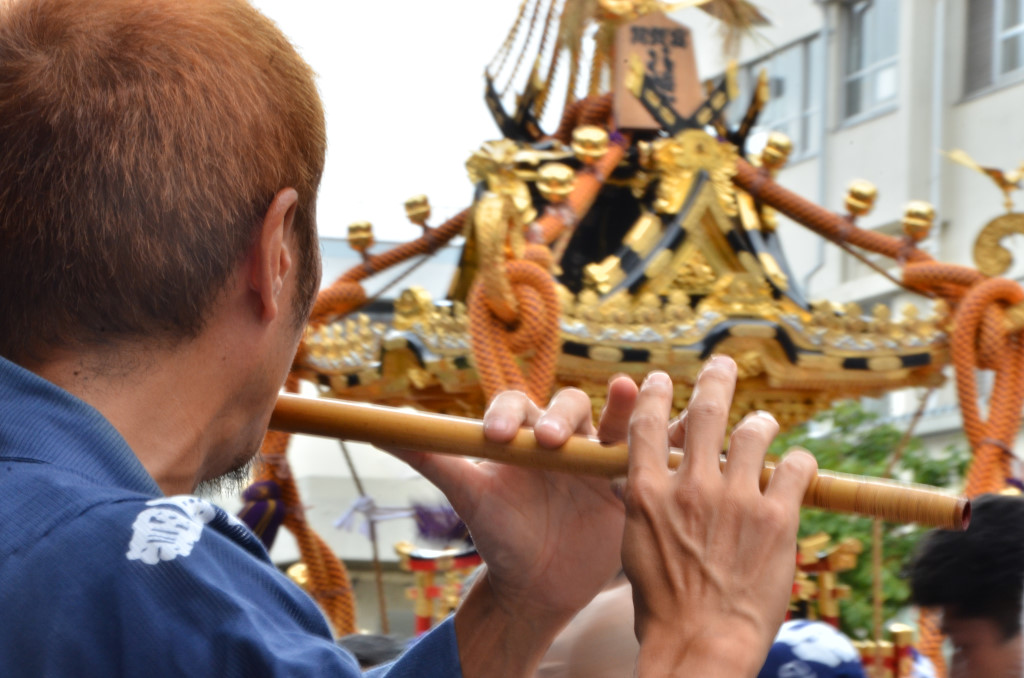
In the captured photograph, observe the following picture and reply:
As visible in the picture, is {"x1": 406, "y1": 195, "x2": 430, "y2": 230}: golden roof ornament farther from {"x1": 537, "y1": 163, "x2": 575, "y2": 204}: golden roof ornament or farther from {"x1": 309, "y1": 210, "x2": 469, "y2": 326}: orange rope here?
{"x1": 537, "y1": 163, "x2": 575, "y2": 204}: golden roof ornament

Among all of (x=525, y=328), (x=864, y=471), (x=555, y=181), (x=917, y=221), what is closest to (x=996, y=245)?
(x=917, y=221)

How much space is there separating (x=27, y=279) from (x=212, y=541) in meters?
0.25

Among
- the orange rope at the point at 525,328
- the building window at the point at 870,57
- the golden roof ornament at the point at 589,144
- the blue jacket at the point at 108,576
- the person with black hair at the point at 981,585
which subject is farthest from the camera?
the building window at the point at 870,57

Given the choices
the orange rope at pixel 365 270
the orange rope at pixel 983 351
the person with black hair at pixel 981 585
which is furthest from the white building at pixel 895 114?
the person with black hair at pixel 981 585

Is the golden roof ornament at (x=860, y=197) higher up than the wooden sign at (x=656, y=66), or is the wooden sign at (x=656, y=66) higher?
the wooden sign at (x=656, y=66)

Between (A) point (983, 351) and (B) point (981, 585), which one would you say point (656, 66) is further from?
(B) point (981, 585)

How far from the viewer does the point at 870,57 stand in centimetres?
1558

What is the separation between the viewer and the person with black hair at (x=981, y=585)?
97.6 inches

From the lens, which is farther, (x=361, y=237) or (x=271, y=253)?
(x=361, y=237)

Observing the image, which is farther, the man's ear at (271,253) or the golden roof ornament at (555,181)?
the golden roof ornament at (555,181)

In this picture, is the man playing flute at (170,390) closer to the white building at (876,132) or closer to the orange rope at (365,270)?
the orange rope at (365,270)

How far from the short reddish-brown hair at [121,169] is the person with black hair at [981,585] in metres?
1.89

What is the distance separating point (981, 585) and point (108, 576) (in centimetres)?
204

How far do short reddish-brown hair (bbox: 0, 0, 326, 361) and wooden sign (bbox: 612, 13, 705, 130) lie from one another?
13.6 ft
